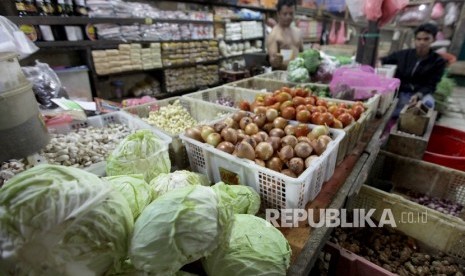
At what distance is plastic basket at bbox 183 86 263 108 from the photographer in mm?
2467

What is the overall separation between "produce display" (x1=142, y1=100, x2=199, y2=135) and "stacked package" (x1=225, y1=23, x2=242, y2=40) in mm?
3954

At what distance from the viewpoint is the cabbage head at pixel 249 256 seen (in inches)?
32.5

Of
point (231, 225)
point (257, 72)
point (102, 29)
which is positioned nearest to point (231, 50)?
point (257, 72)

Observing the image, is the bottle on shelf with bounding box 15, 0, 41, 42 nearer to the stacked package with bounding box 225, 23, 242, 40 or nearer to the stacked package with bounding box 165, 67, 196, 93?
the stacked package with bounding box 165, 67, 196, 93

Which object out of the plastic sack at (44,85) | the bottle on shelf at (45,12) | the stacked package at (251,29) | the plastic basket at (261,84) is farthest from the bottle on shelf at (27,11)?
the stacked package at (251,29)

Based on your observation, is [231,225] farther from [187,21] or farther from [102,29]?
[187,21]

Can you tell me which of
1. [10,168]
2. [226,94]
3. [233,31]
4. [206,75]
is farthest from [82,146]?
[233,31]

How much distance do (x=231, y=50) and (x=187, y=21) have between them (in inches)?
62.2

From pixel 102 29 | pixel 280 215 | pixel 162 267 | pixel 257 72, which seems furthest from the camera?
pixel 257 72

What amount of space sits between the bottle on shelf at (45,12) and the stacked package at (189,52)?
1664mm

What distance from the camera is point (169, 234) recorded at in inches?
27.6

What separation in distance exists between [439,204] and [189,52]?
14.3 ft

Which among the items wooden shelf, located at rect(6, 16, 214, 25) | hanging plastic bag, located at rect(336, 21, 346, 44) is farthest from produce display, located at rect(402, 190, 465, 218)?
hanging plastic bag, located at rect(336, 21, 346, 44)

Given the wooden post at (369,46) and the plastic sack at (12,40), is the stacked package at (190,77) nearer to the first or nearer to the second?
the plastic sack at (12,40)
